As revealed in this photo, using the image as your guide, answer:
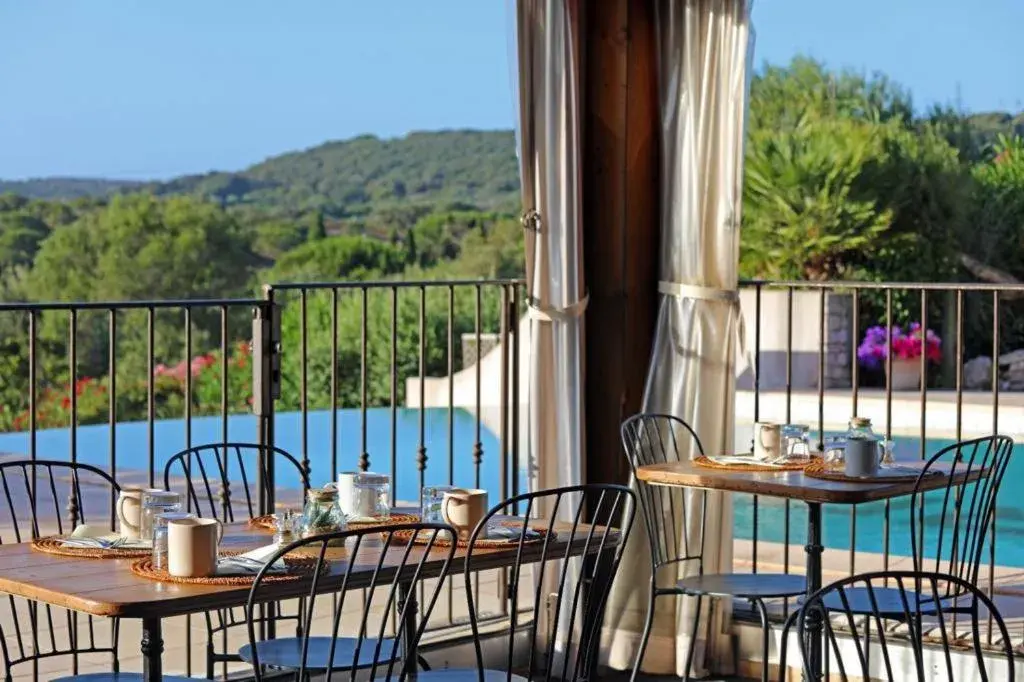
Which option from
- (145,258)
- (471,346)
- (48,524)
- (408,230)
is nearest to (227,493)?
(48,524)

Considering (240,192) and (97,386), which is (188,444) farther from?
Answer: (240,192)

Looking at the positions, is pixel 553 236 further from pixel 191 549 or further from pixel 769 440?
pixel 191 549

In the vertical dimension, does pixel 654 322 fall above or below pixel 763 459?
above

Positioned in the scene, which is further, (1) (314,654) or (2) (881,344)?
(2) (881,344)

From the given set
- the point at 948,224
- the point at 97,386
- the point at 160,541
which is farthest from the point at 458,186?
the point at 160,541

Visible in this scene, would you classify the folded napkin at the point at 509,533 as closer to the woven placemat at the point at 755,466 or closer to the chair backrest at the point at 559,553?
the chair backrest at the point at 559,553

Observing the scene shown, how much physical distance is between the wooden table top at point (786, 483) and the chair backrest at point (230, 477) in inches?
37.4

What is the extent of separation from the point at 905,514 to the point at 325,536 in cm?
732

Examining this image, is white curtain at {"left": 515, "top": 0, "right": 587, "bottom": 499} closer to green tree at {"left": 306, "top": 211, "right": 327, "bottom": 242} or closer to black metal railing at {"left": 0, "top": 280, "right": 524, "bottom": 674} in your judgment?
black metal railing at {"left": 0, "top": 280, "right": 524, "bottom": 674}

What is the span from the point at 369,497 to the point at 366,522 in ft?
0.23

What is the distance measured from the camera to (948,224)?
18.0 m

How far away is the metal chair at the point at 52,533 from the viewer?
3000 mm

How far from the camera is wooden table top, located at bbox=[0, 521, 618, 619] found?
7.59 feet

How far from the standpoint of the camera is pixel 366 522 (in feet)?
9.75
